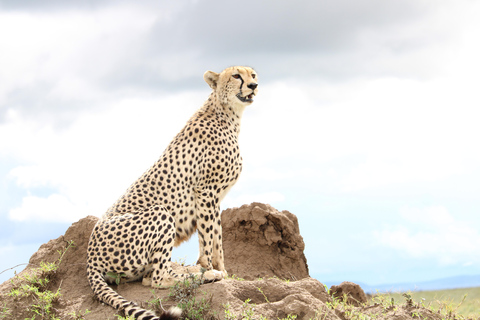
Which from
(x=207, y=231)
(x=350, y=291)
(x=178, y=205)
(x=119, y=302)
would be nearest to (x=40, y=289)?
(x=119, y=302)

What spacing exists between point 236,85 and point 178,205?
5.34ft

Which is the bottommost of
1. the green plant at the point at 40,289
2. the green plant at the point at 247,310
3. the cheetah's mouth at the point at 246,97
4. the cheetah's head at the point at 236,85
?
the green plant at the point at 247,310

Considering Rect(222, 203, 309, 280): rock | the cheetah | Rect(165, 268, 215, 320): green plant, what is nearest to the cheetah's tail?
the cheetah

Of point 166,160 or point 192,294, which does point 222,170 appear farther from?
point 192,294

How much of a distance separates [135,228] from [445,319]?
3.74 meters

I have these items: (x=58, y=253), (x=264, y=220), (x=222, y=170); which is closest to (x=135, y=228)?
(x=222, y=170)

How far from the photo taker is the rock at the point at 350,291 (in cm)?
737

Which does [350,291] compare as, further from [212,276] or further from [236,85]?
[236,85]

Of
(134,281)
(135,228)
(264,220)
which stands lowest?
(134,281)

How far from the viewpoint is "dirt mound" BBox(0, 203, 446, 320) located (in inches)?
212

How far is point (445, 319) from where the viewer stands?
247 inches

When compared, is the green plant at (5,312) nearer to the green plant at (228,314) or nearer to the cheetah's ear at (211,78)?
the green plant at (228,314)

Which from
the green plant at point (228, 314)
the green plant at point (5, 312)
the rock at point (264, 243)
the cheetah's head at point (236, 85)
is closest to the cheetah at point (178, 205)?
the cheetah's head at point (236, 85)

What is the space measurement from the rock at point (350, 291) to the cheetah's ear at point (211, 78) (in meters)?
3.26
